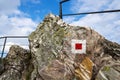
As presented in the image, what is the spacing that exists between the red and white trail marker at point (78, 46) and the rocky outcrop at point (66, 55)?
10cm

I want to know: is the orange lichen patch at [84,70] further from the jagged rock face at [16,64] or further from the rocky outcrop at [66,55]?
the jagged rock face at [16,64]

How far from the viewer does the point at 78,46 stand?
36.8ft

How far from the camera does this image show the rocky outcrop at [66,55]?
1072cm

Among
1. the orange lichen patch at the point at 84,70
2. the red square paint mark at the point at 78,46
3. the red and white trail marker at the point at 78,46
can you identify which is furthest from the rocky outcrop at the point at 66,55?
the red square paint mark at the point at 78,46

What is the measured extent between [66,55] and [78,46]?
0.53 meters

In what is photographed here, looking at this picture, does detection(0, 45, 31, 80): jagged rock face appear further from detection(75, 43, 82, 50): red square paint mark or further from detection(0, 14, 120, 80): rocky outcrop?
detection(75, 43, 82, 50): red square paint mark

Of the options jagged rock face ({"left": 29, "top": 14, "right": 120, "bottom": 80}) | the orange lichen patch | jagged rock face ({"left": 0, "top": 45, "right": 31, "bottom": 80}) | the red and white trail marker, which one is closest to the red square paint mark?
the red and white trail marker

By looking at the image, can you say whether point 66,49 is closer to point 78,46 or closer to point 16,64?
point 78,46

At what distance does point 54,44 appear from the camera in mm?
11422

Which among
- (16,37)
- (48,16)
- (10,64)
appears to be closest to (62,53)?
(48,16)

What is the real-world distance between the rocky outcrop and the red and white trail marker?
0.34 feet

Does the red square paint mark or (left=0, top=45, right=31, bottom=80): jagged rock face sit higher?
the red square paint mark

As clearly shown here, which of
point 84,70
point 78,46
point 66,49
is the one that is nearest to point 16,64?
point 66,49

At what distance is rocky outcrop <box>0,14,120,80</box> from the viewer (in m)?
10.7
